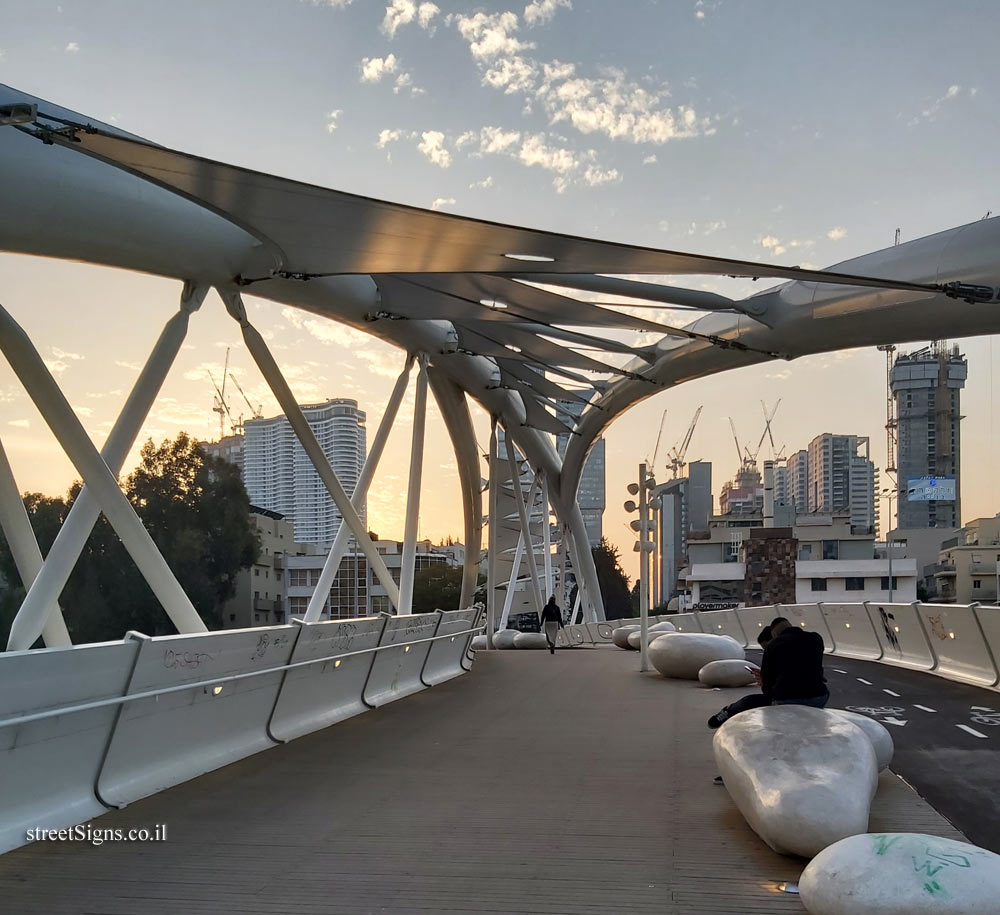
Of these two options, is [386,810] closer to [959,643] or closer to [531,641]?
[959,643]

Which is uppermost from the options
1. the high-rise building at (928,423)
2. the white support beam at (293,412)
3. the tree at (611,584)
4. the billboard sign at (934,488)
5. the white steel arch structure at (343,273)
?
the high-rise building at (928,423)

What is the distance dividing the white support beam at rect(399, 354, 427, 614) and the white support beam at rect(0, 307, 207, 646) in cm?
897

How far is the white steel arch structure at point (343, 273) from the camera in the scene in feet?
34.0

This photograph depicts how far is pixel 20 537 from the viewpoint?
12242 mm

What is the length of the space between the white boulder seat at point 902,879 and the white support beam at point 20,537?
984 centimetres

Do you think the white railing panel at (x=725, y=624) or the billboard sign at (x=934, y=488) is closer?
the white railing panel at (x=725, y=624)

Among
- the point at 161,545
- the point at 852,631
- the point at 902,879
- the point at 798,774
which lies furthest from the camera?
the point at 161,545

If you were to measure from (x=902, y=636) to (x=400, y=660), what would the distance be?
10.1 meters

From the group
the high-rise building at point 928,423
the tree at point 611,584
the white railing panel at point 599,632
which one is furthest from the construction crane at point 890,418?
the white railing panel at point 599,632

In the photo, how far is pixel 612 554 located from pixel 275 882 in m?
125

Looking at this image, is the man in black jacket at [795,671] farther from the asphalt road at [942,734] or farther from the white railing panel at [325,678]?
the white railing panel at [325,678]

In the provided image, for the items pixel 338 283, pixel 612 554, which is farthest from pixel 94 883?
pixel 612 554

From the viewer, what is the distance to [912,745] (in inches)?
393

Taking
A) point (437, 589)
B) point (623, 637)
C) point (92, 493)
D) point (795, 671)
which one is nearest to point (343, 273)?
point (92, 493)
